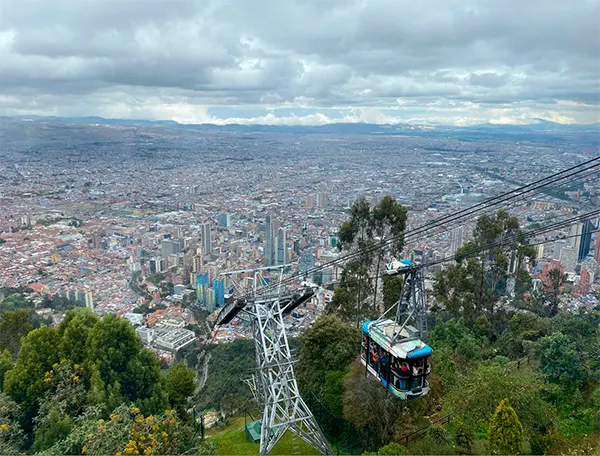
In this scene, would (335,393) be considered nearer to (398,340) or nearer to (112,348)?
(398,340)

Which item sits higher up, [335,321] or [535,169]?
[535,169]

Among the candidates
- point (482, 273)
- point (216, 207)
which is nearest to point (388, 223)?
point (482, 273)

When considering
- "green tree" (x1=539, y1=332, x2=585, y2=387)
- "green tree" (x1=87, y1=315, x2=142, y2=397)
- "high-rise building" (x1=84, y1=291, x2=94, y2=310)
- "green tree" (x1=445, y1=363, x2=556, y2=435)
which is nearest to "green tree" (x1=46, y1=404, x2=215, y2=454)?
"green tree" (x1=87, y1=315, x2=142, y2=397)

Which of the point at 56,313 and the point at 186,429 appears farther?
the point at 56,313

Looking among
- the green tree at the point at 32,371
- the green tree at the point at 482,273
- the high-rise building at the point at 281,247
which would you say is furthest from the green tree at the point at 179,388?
the high-rise building at the point at 281,247

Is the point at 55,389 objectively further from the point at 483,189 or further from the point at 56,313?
the point at 483,189

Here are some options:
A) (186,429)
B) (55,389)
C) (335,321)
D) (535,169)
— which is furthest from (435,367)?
(535,169)
